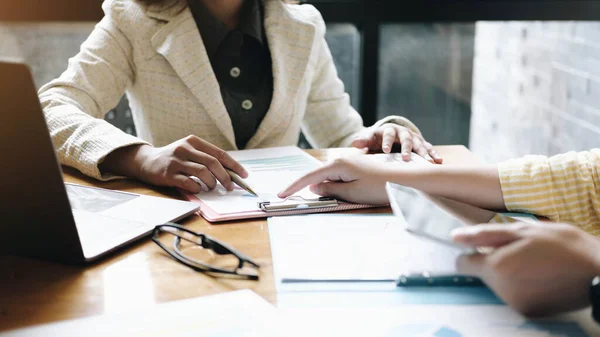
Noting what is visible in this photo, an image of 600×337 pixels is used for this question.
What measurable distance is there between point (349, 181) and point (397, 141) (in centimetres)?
30

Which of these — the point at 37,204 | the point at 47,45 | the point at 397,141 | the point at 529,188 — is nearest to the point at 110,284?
the point at 37,204

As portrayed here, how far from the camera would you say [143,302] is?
0.66m

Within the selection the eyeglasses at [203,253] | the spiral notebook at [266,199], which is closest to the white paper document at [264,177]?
the spiral notebook at [266,199]

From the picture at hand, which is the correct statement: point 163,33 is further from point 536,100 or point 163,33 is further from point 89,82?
point 536,100

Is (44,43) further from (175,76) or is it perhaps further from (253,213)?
(253,213)

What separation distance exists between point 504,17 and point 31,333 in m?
1.95

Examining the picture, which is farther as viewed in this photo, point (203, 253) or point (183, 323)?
point (203, 253)

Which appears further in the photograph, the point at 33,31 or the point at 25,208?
the point at 33,31

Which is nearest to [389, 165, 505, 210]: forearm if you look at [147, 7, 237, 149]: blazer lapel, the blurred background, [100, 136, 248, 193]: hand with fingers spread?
[100, 136, 248, 193]: hand with fingers spread

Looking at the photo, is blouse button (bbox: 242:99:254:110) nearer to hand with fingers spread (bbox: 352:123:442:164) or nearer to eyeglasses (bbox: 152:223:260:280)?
hand with fingers spread (bbox: 352:123:442:164)

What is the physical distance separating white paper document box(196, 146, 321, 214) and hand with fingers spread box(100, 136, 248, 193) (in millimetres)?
23

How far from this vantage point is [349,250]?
2.52ft

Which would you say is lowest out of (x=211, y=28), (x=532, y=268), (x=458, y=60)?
(x=458, y=60)

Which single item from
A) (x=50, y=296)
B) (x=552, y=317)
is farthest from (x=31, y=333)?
(x=552, y=317)
